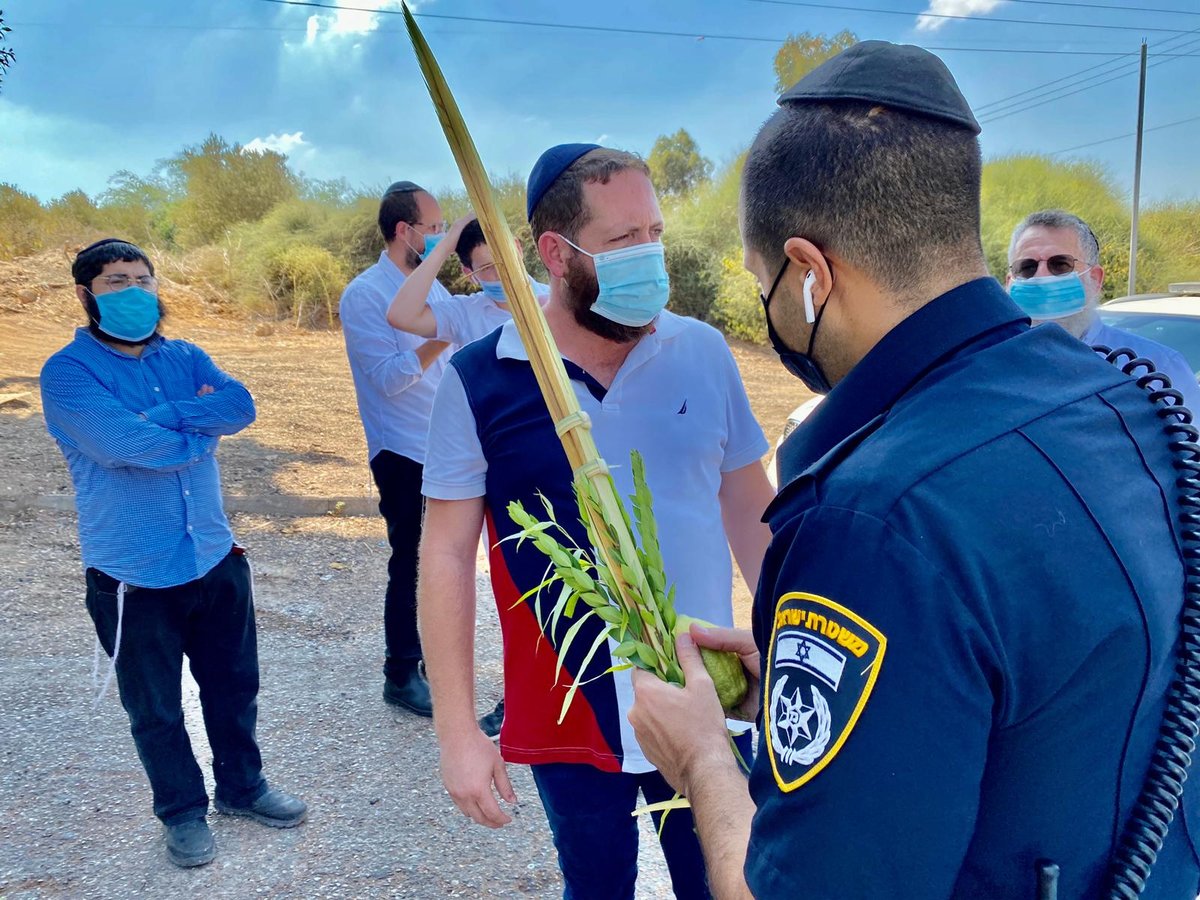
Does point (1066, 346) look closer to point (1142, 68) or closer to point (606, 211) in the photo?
point (606, 211)

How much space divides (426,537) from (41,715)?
332 cm

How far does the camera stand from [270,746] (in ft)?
14.0

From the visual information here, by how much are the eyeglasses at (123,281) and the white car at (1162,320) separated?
3.90 meters

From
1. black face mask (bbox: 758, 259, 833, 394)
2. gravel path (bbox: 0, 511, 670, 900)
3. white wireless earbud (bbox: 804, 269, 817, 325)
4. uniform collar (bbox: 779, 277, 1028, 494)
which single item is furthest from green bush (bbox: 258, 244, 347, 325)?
uniform collar (bbox: 779, 277, 1028, 494)

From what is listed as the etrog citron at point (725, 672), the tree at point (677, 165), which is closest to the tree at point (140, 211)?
the tree at point (677, 165)

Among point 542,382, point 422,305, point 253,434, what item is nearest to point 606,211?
point 542,382

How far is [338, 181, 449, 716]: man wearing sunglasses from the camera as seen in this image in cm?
451

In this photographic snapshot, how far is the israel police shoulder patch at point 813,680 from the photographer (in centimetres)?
89

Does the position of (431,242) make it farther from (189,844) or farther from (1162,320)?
(1162,320)

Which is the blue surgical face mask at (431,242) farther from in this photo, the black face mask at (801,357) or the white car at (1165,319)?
the white car at (1165,319)

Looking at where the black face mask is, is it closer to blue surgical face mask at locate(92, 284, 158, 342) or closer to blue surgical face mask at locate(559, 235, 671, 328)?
blue surgical face mask at locate(559, 235, 671, 328)

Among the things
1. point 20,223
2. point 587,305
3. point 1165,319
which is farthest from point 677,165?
point 587,305

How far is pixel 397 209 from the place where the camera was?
16.1ft

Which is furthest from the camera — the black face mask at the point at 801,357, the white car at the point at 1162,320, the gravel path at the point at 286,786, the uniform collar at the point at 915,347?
the white car at the point at 1162,320
